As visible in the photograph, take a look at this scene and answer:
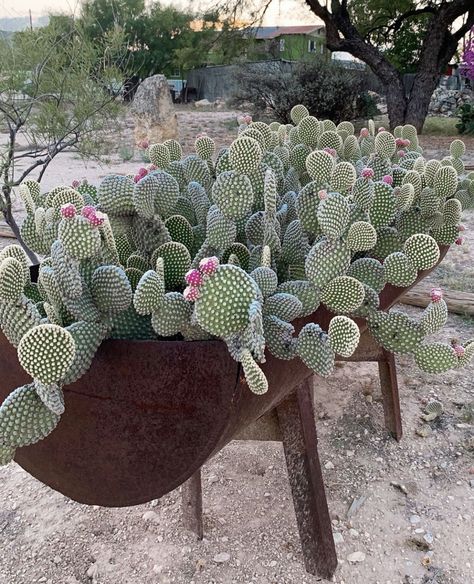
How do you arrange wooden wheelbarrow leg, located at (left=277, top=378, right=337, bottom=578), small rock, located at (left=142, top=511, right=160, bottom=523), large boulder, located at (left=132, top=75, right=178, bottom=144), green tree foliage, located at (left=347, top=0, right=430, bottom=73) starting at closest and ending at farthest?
wooden wheelbarrow leg, located at (left=277, top=378, right=337, bottom=578), small rock, located at (left=142, top=511, right=160, bottom=523), large boulder, located at (left=132, top=75, right=178, bottom=144), green tree foliage, located at (left=347, top=0, right=430, bottom=73)

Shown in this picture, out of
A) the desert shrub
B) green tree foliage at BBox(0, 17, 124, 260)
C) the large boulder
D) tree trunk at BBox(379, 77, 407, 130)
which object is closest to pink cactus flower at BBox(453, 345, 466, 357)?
green tree foliage at BBox(0, 17, 124, 260)

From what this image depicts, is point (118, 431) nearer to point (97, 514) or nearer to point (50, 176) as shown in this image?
point (97, 514)

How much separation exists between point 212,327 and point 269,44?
18664 millimetres

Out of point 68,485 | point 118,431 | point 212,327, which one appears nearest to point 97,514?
point 68,485

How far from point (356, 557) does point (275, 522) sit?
0.26m

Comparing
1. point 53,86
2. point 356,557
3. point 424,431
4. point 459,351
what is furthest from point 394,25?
point 459,351

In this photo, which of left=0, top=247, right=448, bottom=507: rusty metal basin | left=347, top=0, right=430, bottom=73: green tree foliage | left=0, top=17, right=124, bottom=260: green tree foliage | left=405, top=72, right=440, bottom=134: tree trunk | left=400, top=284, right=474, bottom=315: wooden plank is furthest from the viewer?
left=347, top=0, right=430, bottom=73: green tree foliage

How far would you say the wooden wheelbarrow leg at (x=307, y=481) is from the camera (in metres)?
1.57

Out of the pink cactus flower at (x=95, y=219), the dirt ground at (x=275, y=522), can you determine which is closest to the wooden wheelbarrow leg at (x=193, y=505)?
the dirt ground at (x=275, y=522)

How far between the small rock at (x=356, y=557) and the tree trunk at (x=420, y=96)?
10.8 metres

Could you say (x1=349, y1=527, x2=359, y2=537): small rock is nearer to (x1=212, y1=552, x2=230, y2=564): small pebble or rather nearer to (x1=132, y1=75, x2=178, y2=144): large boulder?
(x1=212, y1=552, x2=230, y2=564): small pebble

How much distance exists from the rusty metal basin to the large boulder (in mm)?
8653

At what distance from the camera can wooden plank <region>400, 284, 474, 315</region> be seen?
3346mm

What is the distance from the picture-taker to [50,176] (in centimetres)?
798
